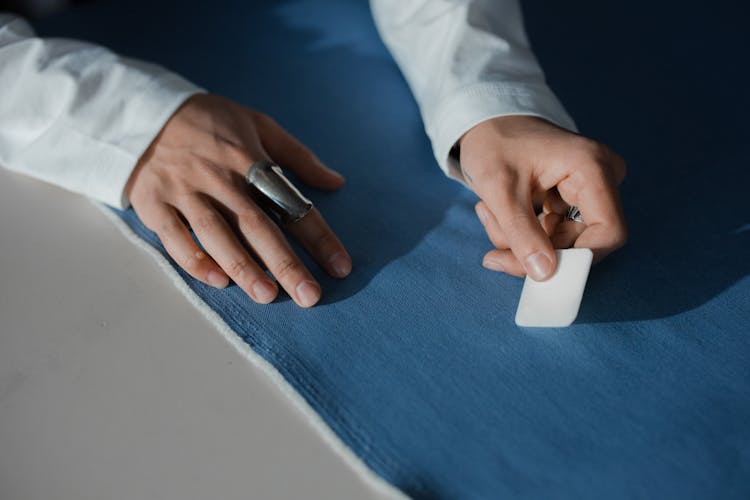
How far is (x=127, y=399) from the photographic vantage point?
60 centimetres

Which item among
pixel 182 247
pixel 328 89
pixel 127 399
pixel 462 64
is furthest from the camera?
pixel 328 89

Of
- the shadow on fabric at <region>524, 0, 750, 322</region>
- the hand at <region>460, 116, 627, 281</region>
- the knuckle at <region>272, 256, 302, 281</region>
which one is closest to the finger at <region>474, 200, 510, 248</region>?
the hand at <region>460, 116, 627, 281</region>

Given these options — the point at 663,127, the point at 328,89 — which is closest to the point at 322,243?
the point at 328,89

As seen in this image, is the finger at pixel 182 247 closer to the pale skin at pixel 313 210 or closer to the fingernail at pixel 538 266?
the pale skin at pixel 313 210

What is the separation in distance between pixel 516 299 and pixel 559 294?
0.06m

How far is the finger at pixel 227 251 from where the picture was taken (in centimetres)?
68

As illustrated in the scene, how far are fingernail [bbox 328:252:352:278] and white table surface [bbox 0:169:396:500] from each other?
14 centimetres

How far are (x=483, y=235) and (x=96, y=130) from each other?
49cm

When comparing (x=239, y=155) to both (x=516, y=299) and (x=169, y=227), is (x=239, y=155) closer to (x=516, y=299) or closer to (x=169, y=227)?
(x=169, y=227)

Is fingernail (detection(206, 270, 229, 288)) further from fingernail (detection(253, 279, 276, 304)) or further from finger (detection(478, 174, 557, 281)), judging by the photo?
finger (detection(478, 174, 557, 281))

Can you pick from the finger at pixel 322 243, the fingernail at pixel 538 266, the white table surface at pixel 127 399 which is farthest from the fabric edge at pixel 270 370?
the fingernail at pixel 538 266

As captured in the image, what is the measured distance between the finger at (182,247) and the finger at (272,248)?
50 mm

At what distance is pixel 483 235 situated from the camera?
75 centimetres

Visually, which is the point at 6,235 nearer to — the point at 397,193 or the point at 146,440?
the point at 146,440
